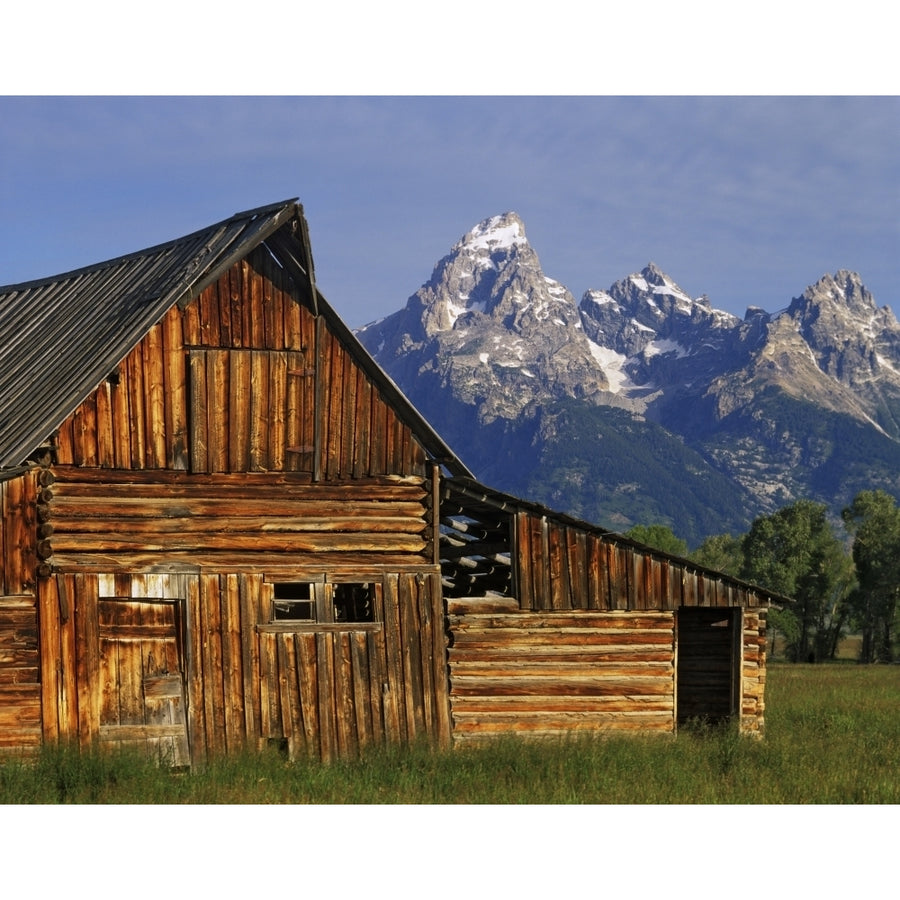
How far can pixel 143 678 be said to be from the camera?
63.9ft

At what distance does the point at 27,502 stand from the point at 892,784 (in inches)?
492

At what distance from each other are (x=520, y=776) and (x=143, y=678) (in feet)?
18.7

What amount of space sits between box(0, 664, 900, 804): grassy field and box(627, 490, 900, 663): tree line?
61.1m

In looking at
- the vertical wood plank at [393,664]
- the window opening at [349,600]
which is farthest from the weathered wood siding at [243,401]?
the window opening at [349,600]

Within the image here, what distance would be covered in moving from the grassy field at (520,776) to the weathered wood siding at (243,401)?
14.5 ft

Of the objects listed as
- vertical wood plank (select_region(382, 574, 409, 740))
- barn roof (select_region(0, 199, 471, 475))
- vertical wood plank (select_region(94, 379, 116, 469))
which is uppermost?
barn roof (select_region(0, 199, 471, 475))

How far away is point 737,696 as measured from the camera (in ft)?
78.1

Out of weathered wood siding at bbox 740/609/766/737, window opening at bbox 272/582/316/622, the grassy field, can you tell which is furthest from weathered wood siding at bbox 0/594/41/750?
weathered wood siding at bbox 740/609/766/737

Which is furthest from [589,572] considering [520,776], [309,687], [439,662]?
[309,687]

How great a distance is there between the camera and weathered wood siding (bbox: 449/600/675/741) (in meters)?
21.5

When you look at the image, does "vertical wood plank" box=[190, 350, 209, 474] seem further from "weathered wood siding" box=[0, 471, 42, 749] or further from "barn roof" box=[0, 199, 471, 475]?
"weathered wood siding" box=[0, 471, 42, 749]

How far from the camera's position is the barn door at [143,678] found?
63.1 feet

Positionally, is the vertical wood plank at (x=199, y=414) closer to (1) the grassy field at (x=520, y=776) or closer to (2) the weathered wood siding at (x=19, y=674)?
(2) the weathered wood siding at (x=19, y=674)

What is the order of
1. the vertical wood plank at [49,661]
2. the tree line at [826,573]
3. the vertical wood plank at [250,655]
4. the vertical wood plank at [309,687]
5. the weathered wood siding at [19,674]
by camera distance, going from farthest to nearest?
the tree line at [826,573] → the vertical wood plank at [309,687] → the vertical wood plank at [250,655] → the vertical wood plank at [49,661] → the weathered wood siding at [19,674]
